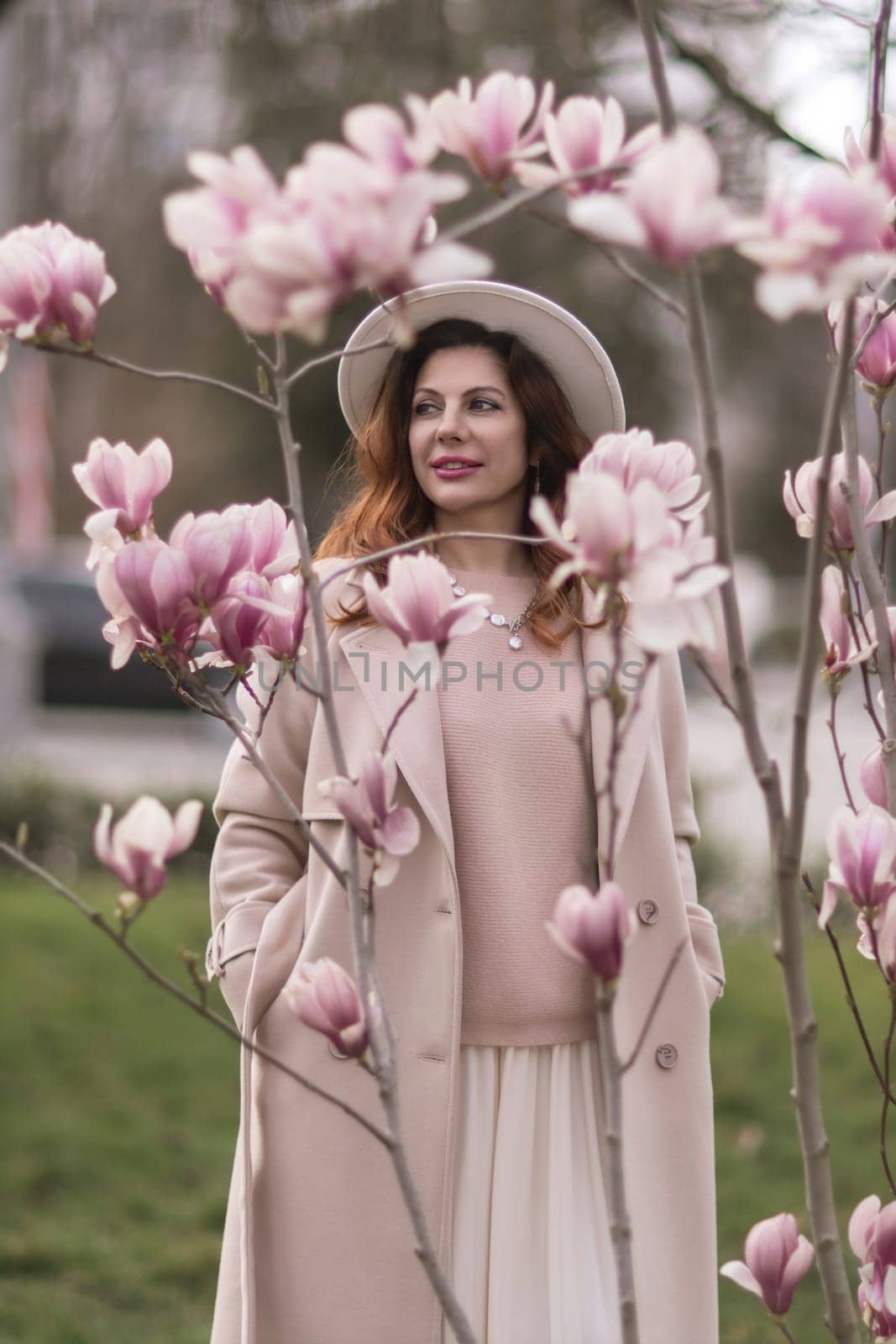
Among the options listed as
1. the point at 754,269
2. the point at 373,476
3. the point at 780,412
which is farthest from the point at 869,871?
the point at 780,412

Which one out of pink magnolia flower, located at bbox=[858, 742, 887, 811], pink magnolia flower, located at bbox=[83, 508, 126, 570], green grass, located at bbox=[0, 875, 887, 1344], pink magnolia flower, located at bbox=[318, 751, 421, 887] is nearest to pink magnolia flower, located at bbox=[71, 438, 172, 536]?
pink magnolia flower, located at bbox=[83, 508, 126, 570]

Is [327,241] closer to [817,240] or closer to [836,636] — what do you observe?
[817,240]

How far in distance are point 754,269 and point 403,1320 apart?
274 centimetres

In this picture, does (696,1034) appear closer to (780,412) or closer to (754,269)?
(754,269)

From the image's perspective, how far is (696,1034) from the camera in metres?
1.98

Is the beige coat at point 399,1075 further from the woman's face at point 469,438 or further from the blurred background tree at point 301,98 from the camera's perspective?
the blurred background tree at point 301,98

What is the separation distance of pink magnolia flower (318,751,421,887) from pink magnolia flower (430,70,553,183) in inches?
18.7

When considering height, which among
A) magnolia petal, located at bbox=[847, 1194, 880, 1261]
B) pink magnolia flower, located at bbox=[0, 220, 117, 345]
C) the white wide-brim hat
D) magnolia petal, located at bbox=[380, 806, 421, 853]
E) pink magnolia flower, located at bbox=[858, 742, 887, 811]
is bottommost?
magnolia petal, located at bbox=[847, 1194, 880, 1261]

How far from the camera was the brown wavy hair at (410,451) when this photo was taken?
2176 mm

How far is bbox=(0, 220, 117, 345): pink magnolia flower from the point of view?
3.86 feet

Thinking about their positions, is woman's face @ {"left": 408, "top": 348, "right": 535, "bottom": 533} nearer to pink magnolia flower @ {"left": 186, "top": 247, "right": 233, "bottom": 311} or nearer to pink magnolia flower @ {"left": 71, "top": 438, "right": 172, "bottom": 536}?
pink magnolia flower @ {"left": 71, "top": 438, "right": 172, "bottom": 536}

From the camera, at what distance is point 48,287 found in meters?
1.19

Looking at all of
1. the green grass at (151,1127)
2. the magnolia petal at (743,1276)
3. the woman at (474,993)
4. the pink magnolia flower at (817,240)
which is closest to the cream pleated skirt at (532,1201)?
the woman at (474,993)

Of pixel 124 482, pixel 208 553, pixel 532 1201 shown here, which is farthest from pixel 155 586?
pixel 532 1201
